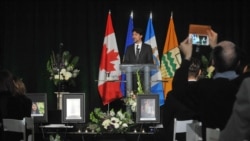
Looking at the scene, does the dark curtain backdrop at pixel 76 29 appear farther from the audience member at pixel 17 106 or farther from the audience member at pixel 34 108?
the audience member at pixel 17 106

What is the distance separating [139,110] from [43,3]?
3.92 metres

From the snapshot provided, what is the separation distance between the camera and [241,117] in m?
2.30

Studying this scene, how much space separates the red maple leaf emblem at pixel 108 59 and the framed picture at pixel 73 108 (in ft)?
7.68

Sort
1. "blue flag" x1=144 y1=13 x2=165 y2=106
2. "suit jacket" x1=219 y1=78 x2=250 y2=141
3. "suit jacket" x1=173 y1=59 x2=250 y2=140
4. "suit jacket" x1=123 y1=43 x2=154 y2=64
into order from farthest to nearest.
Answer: "blue flag" x1=144 y1=13 x2=165 y2=106 → "suit jacket" x1=123 y1=43 x2=154 y2=64 → "suit jacket" x1=173 y1=59 x2=250 y2=140 → "suit jacket" x1=219 y1=78 x2=250 y2=141

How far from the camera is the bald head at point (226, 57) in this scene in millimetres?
2838

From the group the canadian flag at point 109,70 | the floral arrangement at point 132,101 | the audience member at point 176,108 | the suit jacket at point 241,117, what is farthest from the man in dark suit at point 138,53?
the suit jacket at point 241,117

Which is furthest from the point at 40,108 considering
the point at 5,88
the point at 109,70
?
the point at 109,70

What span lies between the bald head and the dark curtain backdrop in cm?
614

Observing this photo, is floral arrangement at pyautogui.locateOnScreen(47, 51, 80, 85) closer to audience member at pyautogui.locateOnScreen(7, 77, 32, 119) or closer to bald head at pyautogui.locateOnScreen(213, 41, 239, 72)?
audience member at pyautogui.locateOnScreen(7, 77, 32, 119)

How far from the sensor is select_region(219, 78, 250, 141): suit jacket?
2.29 meters

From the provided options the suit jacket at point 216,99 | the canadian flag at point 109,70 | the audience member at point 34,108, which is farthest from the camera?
the canadian flag at point 109,70

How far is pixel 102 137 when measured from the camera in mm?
5949

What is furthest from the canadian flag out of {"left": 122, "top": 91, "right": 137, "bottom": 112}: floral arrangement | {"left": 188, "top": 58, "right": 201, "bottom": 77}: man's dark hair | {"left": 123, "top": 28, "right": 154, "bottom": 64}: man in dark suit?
{"left": 188, "top": 58, "right": 201, "bottom": 77}: man's dark hair

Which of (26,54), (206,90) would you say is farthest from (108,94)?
(206,90)
